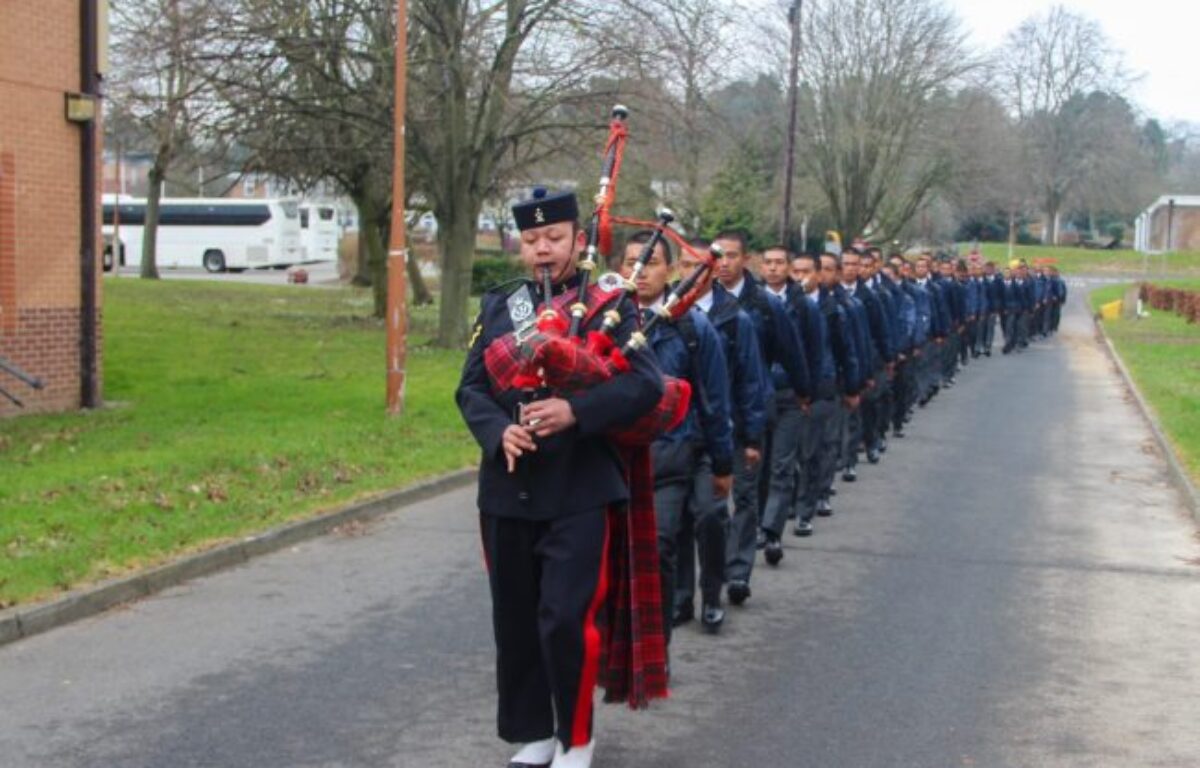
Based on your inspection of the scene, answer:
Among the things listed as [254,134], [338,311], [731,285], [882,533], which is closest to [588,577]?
[731,285]

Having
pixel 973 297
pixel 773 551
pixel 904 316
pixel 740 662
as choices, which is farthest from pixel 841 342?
pixel 973 297

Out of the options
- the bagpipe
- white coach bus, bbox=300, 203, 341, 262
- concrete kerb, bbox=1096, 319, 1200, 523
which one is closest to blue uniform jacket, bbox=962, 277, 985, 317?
concrete kerb, bbox=1096, 319, 1200, 523

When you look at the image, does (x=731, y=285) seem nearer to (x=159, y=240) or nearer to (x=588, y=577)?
(x=588, y=577)

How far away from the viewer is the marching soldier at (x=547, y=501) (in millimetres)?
5191

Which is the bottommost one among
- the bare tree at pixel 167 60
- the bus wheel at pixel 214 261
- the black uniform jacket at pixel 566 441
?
the black uniform jacket at pixel 566 441

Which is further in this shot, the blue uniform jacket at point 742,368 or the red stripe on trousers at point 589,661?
the blue uniform jacket at point 742,368

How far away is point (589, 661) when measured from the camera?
5.34 metres

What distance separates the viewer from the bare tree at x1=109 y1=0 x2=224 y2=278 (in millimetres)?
22172

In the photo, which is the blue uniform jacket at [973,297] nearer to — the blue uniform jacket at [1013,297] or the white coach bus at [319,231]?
the blue uniform jacket at [1013,297]

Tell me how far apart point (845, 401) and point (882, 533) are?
100 centimetres

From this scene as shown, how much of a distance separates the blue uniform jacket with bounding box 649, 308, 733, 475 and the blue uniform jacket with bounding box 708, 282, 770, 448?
22.6 inches

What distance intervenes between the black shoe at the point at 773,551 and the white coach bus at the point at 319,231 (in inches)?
2590

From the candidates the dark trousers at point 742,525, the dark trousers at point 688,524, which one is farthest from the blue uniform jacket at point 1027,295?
the dark trousers at point 688,524

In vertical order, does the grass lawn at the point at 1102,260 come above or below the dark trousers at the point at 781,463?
above
